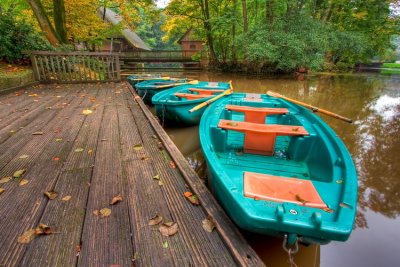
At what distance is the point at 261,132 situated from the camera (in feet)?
7.66

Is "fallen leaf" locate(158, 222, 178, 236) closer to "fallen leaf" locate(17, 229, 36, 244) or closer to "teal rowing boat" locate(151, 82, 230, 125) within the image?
"fallen leaf" locate(17, 229, 36, 244)

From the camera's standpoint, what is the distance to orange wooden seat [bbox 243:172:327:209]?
148cm

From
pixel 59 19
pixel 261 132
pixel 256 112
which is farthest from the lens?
pixel 59 19

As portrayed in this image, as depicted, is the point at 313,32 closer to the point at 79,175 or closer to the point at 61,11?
the point at 61,11

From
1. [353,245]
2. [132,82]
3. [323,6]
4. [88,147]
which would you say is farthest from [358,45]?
[88,147]

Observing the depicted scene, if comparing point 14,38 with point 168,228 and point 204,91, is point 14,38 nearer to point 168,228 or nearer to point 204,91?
point 204,91

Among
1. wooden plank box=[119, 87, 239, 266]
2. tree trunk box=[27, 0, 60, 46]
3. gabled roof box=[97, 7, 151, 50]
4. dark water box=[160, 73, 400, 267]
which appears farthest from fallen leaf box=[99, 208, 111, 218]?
gabled roof box=[97, 7, 151, 50]

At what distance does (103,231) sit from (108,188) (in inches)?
18.2

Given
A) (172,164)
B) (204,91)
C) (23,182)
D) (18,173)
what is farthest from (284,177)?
(204,91)

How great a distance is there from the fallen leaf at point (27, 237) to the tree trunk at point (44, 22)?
9942mm

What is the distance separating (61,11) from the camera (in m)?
9.81

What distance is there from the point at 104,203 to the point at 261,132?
165 cm

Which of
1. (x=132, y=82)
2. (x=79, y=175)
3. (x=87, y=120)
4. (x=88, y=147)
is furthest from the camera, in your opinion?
(x=132, y=82)

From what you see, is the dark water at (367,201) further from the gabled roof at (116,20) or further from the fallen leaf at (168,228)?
the gabled roof at (116,20)
